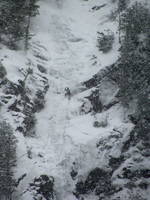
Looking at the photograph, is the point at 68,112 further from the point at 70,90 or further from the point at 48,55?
the point at 48,55

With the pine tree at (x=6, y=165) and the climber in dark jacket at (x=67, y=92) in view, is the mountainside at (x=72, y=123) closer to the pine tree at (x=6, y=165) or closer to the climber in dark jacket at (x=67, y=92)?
the climber in dark jacket at (x=67, y=92)

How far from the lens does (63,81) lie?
4019 cm

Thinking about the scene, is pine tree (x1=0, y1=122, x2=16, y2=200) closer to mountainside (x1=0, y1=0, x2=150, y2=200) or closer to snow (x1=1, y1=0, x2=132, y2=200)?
mountainside (x1=0, y1=0, x2=150, y2=200)

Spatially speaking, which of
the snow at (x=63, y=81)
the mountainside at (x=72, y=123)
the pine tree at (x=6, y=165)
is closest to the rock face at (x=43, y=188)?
the mountainside at (x=72, y=123)

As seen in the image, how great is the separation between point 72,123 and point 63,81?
8.38 m

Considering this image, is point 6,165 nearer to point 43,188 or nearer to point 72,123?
point 43,188

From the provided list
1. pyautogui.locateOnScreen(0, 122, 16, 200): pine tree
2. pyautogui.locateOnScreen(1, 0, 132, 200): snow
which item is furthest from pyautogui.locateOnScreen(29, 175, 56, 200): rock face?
pyautogui.locateOnScreen(0, 122, 16, 200): pine tree

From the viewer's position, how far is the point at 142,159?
27438 millimetres

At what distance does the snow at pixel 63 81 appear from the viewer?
2855 cm

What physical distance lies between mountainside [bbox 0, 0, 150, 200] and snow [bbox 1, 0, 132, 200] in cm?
9

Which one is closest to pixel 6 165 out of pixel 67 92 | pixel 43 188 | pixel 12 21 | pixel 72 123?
pixel 43 188

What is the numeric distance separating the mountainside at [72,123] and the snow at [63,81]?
3.7 inches

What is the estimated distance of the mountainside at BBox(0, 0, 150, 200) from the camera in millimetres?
26984

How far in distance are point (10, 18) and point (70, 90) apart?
1199 centimetres
